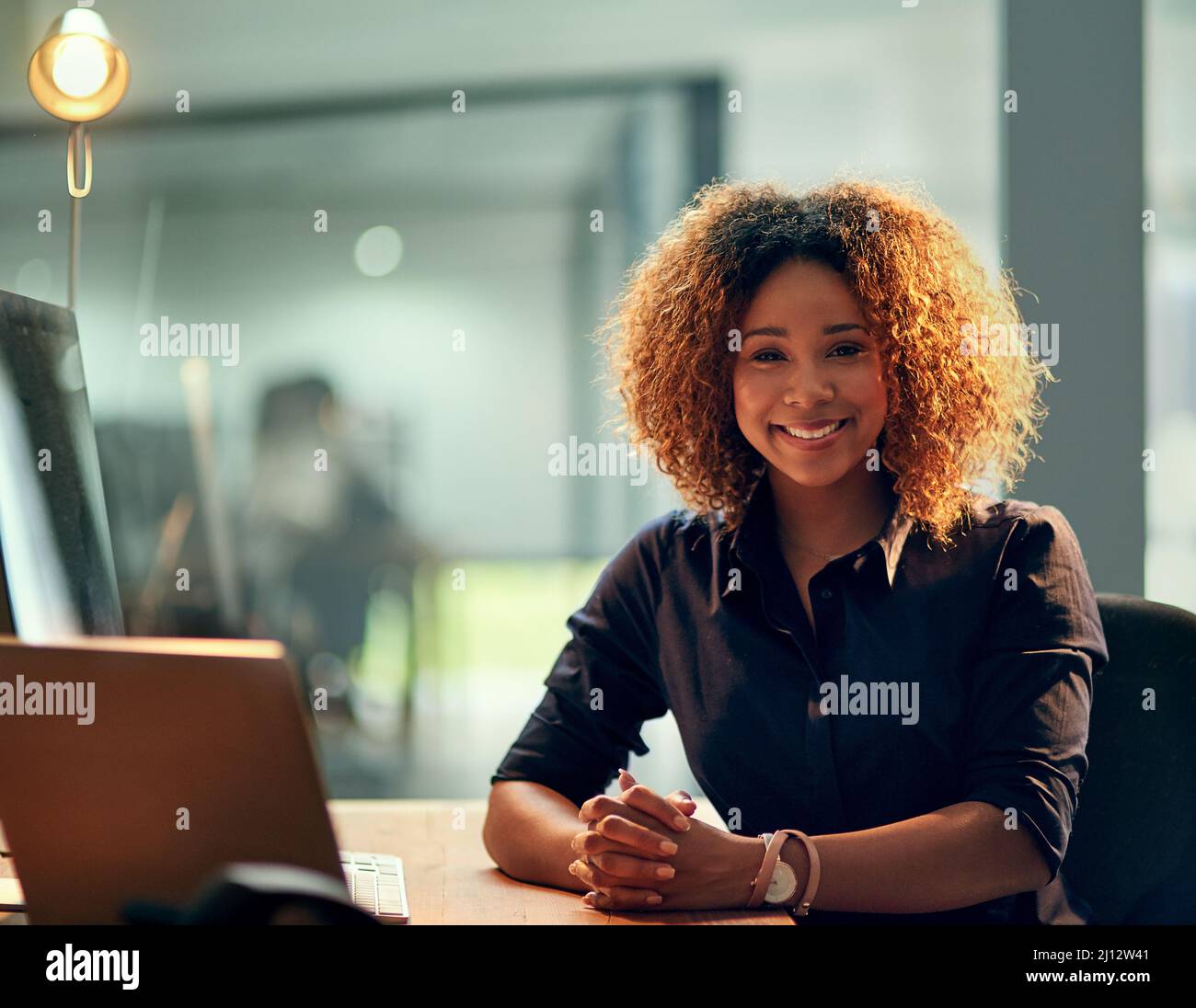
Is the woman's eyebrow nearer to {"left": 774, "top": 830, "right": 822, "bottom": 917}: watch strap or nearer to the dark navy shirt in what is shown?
the dark navy shirt

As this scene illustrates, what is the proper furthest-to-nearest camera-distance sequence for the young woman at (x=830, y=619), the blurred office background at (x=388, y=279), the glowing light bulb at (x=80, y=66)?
the blurred office background at (x=388, y=279) < the glowing light bulb at (x=80, y=66) < the young woman at (x=830, y=619)

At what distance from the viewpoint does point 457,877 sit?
109 cm

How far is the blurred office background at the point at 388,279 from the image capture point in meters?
3.20

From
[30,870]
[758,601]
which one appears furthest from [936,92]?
[30,870]

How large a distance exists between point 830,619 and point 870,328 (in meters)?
0.33

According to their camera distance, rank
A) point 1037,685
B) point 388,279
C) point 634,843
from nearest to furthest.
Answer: point 634,843
point 1037,685
point 388,279

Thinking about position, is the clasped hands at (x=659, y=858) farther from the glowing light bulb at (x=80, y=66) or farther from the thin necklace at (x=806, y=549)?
the glowing light bulb at (x=80, y=66)

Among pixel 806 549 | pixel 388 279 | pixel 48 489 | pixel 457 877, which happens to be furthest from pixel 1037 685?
pixel 388 279

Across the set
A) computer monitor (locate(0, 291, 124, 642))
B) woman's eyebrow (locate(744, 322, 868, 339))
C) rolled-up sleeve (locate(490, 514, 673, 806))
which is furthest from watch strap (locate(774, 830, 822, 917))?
computer monitor (locate(0, 291, 124, 642))

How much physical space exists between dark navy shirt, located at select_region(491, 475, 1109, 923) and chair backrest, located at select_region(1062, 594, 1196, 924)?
57 millimetres

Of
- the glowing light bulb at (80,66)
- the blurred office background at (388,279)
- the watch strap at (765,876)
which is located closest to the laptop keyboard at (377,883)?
the watch strap at (765,876)

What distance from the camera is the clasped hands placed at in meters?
0.93

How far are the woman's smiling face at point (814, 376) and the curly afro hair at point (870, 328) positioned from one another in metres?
A: 0.02

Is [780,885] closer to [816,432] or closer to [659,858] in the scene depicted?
[659,858]
